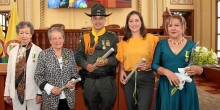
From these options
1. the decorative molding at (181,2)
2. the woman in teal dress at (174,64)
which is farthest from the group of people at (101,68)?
the decorative molding at (181,2)

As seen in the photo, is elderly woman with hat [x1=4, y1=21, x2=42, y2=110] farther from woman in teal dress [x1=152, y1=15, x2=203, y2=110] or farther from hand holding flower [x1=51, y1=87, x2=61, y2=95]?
woman in teal dress [x1=152, y1=15, x2=203, y2=110]

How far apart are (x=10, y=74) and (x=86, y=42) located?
829 mm

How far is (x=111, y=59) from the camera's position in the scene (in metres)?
2.02

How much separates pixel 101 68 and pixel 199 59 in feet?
2.91

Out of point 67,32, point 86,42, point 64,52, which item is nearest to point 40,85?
point 64,52

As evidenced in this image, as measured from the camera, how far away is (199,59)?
64.7 inches

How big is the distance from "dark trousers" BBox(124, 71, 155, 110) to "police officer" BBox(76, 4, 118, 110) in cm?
18

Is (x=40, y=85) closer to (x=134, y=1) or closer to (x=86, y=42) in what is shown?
(x=86, y=42)

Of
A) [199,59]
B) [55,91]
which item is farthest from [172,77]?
[55,91]

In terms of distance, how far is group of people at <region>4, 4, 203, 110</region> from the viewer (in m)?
1.81

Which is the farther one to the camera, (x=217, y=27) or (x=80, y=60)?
(x=217, y=27)

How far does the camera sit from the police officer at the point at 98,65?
1.99m

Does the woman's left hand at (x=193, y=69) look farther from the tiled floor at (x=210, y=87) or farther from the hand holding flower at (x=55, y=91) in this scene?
the tiled floor at (x=210, y=87)

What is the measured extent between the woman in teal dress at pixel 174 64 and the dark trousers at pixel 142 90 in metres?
0.12
